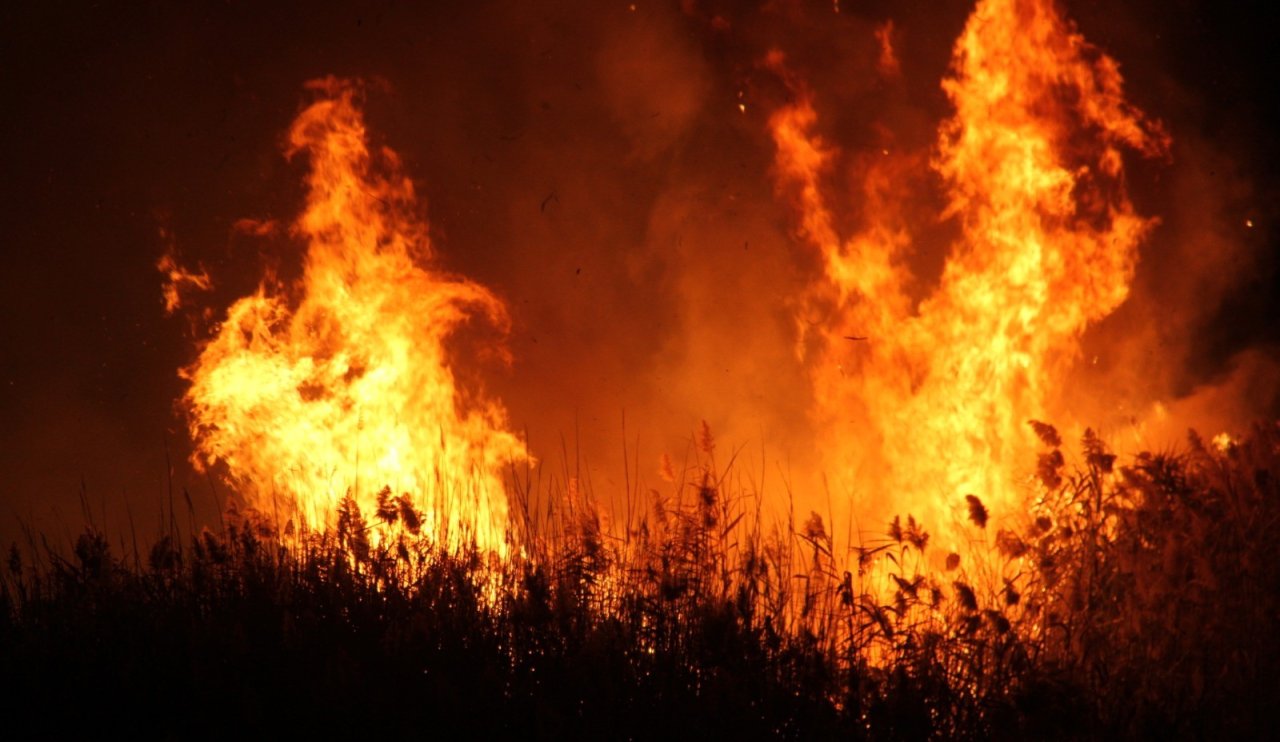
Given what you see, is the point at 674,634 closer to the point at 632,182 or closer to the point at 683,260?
the point at 683,260

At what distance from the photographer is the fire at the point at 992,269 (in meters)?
7.00

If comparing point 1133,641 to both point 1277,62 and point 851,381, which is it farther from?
point 1277,62

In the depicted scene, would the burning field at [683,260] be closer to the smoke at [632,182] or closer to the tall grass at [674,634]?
the smoke at [632,182]

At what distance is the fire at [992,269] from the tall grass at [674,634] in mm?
2517

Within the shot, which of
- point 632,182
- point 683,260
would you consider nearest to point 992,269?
point 683,260

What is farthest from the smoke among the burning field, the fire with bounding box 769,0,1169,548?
the fire with bounding box 769,0,1169,548

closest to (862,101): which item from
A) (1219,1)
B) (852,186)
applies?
(852,186)

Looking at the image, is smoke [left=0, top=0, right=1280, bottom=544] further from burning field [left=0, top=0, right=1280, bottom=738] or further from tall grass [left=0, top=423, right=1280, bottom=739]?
tall grass [left=0, top=423, right=1280, bottom=739]

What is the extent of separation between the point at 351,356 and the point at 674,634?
463cm

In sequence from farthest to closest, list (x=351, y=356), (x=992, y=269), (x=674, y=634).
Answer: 1. (x=351, y=356)
2. (x=992, y=269)
3. (x=674, y=634)

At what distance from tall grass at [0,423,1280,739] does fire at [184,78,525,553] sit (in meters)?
2.96

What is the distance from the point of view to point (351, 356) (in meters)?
7.59

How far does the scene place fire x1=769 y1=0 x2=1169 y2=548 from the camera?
276 inches

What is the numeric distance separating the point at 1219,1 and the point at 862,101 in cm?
291
